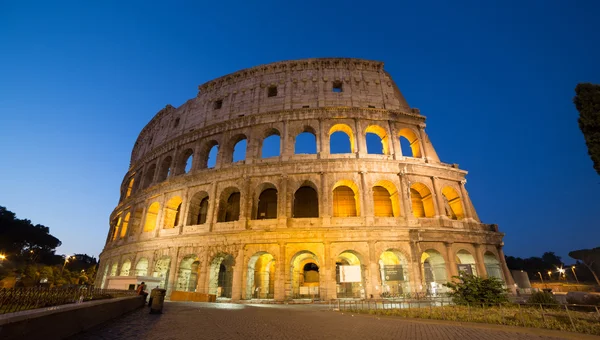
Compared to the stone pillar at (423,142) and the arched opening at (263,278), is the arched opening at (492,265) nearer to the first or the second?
the stone pillar at (423,142)

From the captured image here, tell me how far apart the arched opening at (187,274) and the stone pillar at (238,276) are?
13.3 feet

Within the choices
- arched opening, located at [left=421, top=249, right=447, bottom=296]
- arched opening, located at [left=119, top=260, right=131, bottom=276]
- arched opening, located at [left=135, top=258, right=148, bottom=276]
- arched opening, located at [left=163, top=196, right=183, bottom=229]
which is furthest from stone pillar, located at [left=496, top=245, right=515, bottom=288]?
arched opening, located at [left=119, top=260, right=131, bottom=276]

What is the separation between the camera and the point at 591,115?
456 inches

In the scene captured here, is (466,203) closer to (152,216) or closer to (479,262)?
(479,262)

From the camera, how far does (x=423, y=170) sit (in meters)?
21.0

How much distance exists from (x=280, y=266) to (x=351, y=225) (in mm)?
5546

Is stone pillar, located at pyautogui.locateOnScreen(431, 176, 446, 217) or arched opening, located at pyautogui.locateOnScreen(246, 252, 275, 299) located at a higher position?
stone pillar, located at pyautogui.locateOnScreen(431, 176, 446, 217)

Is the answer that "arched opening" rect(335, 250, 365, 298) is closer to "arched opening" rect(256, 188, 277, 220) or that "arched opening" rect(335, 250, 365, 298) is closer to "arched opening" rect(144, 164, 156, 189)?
"arched opening" rect(256, 188, 277, 220)

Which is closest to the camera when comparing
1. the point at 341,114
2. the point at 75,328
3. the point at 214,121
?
the point at 75,328

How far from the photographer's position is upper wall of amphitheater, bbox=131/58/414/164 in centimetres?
2351

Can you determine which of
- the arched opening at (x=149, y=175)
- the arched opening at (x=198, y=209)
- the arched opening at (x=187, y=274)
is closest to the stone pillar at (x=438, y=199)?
the arched opening at (x=198, y=209)

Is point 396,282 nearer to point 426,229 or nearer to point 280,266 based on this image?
point 426,229

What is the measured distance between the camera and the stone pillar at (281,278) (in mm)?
17109

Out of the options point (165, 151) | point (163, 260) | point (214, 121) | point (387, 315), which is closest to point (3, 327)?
point (387, 315)
